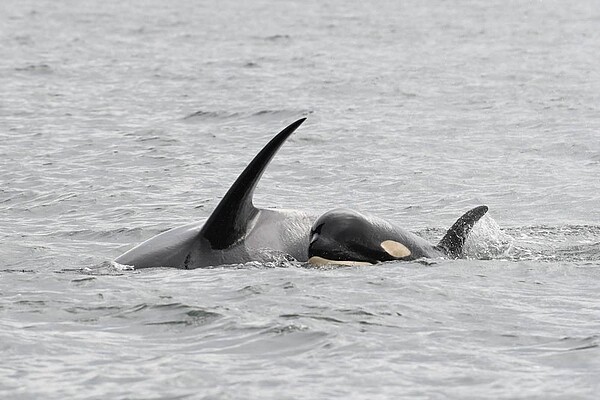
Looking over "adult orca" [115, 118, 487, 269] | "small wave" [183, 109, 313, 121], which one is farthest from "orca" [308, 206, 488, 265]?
"small wave" [183, 109, 313, 121]

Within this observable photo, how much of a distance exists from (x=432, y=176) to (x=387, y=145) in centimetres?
297

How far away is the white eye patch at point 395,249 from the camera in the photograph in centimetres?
1149

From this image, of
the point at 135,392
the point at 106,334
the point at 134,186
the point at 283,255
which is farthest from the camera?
the point at 134,186

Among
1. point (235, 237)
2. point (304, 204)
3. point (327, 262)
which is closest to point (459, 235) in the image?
point (327, 262)

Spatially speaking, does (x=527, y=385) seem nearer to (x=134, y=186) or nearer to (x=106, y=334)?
(x=106, y=334)

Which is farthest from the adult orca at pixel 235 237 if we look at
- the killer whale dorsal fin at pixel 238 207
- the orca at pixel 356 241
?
the orca at pixel 356 241

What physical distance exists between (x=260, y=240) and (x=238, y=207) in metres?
0.51

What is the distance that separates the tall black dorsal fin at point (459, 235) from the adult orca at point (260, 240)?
0.48 meters

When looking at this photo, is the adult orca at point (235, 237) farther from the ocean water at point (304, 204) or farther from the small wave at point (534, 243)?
the small wave at point (534, 243)

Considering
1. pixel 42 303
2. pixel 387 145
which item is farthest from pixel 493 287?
pixel 387 145

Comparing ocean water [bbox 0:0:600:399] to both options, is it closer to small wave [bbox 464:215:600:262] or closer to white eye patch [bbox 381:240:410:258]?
small wave [bbox 464:215:600:262]

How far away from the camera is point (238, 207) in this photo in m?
11.1

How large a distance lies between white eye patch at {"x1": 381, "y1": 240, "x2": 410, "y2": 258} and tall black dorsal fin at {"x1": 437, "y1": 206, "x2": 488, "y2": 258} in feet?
1.98

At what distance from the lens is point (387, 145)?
21234 mm
